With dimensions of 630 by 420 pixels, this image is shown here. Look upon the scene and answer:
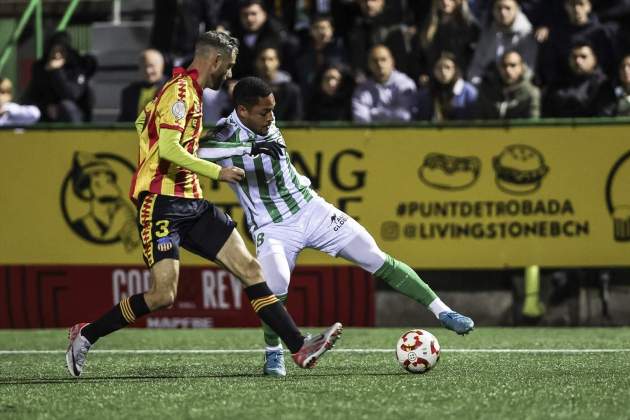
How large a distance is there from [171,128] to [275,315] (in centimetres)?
124

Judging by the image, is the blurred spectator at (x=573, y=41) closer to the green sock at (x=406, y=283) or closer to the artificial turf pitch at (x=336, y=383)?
the artificial turf pitch at (x=336, y=383)

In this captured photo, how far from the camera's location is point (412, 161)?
12.0 meters

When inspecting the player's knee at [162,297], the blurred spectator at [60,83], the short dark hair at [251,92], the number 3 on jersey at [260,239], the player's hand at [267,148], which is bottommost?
the player's knee at [162,297]

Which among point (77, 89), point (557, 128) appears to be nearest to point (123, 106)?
point (77, 89)

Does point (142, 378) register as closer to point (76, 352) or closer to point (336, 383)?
point (76, 352)

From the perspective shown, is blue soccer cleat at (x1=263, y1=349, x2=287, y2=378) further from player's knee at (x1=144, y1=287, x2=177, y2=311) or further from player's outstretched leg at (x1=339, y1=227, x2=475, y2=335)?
player's outstretched leg at (x1=339, y1=227, x2=475, y2=335)

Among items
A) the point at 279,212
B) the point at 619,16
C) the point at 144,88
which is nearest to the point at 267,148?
the point at 279,212

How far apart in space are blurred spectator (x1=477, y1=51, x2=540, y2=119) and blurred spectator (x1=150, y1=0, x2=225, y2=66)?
363 centimetres

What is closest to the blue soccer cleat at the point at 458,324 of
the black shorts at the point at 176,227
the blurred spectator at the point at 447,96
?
the black shorts at the point at 176,227

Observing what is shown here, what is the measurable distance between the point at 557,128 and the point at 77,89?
5235 mm

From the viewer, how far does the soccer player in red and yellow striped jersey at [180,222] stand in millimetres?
7805

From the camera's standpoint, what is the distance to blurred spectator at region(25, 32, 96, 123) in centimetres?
1419

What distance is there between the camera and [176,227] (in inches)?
312

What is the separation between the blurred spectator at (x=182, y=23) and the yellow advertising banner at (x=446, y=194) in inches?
115
